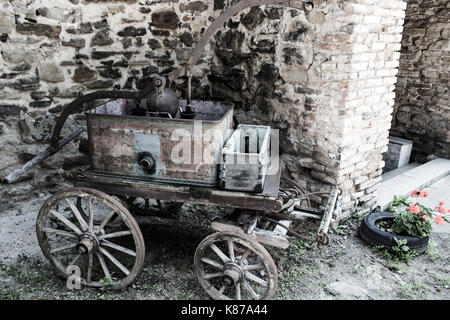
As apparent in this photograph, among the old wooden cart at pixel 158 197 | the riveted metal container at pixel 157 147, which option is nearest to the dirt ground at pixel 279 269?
the old wooden cart at pixel 158 197

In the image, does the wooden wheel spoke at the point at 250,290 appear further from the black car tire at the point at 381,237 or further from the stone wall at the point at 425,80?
the stone wall at the point at 425,80

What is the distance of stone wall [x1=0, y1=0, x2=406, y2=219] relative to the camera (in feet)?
12.9

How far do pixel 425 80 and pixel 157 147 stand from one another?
17.8 ft

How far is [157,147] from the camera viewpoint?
3072mm

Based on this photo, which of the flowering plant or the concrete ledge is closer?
the flowering plant

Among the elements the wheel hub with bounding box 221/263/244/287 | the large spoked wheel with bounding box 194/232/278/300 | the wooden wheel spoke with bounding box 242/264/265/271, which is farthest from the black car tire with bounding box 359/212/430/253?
the wheel hub with bounding box 221/263/244/287

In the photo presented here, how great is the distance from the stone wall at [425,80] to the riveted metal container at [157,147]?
4.80 metres

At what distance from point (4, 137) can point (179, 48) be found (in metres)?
2.42

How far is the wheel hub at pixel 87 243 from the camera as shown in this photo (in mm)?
3123

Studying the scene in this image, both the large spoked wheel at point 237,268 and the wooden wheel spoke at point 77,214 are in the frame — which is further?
the wooden wheel spoke at point 77,214

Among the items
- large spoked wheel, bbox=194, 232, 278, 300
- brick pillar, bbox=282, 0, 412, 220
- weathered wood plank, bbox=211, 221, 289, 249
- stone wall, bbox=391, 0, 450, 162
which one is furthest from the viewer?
stone wall, bbox=391, 0, 450, 162

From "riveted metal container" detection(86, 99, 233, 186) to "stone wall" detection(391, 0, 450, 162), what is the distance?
15.8 feet

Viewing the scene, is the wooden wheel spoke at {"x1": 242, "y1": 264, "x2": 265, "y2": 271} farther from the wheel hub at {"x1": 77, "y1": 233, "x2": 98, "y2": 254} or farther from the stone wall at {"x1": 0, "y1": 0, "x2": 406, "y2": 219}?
the stone wall at {"x1": 0, "y1": 0, "x2": 406, "y2": 219}

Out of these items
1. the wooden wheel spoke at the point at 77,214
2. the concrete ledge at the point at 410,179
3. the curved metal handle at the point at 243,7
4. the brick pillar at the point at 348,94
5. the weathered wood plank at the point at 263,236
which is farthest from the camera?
the concrete ledge at the point at 410,179
